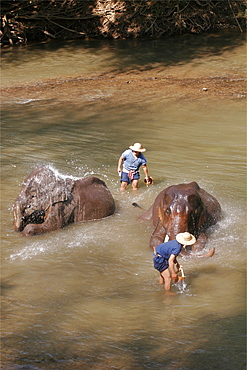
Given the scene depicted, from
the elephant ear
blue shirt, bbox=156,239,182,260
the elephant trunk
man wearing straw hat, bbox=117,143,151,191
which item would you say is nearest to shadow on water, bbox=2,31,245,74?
man wearing straw hat, bbox=117,143,151,191

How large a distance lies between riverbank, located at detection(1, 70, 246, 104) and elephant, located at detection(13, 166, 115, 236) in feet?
23.0

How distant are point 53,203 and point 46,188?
283mm

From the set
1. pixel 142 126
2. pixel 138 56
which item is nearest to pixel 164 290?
pixel 142 126

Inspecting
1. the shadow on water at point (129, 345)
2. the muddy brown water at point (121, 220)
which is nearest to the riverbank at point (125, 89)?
the muddy brown water at point (121, 220)

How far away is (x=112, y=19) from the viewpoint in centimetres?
2488

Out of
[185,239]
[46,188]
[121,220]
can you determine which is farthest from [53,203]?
[185,239]

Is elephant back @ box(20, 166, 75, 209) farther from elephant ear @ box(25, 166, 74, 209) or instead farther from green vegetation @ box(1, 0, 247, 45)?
green vegetation @ box(1, 0, 247, 45)

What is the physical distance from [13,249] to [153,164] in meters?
4.47

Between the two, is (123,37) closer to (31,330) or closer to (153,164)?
(153,164)

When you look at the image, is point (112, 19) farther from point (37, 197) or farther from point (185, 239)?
point (185, 239)

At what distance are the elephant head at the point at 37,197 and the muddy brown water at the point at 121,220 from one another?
37 centimetres

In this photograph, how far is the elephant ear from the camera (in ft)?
31.4

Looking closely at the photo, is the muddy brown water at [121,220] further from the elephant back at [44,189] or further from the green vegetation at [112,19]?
the green vegetation at [112,19]

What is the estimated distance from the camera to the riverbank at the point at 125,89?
16.8 metres
